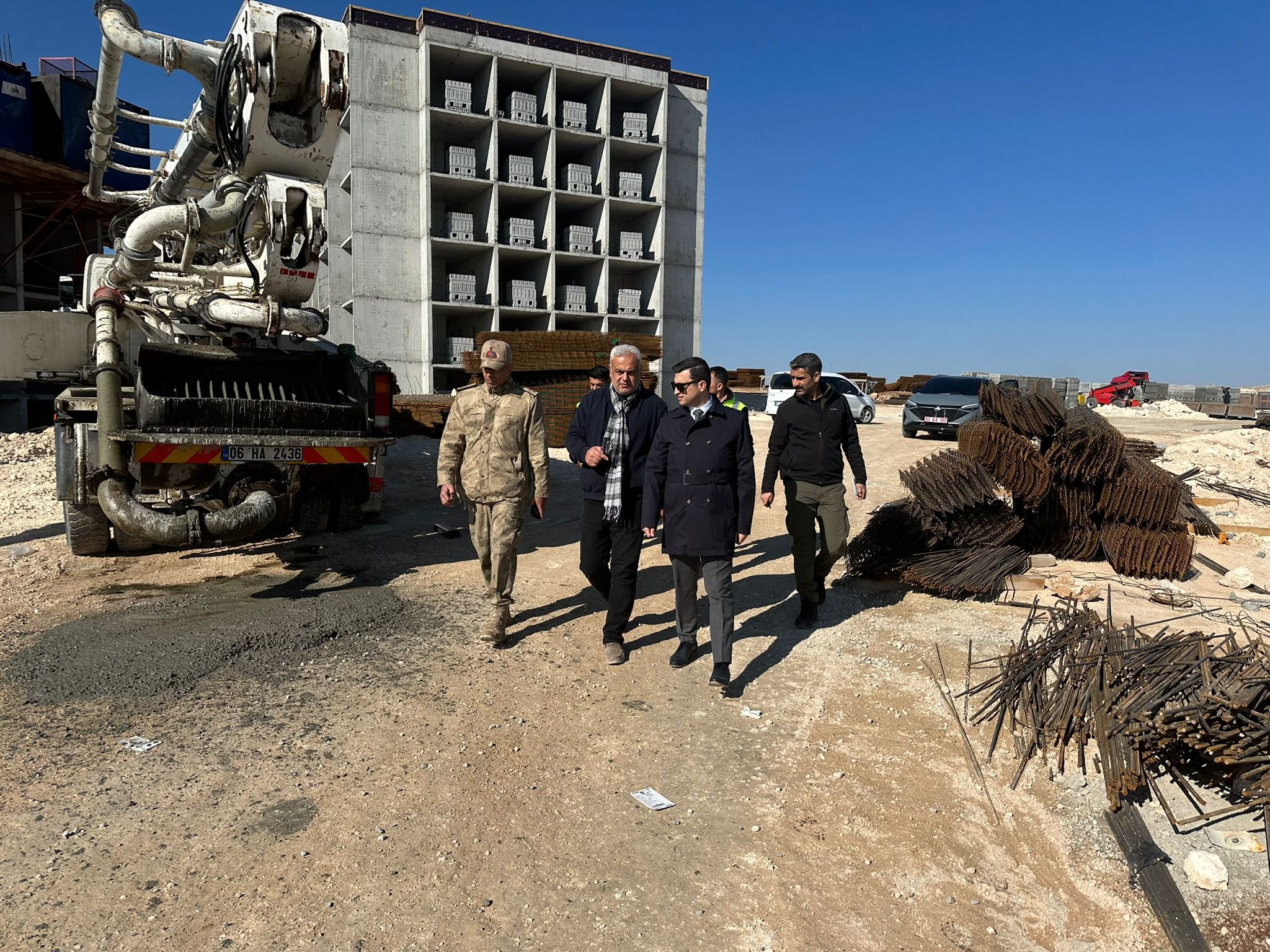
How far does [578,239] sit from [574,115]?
14.2 feet

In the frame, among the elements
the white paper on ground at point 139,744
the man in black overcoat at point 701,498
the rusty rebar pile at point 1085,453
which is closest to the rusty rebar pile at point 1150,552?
the rusty rebar pile at point 1085,453

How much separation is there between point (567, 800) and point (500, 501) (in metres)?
2.21

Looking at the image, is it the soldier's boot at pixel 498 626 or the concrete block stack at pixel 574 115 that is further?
the concrete block stack at pixel 574 115

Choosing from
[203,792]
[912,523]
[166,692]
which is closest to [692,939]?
[203,792]

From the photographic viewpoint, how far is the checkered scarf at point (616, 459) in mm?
4992

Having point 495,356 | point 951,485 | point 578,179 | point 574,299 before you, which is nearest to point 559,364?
point 951,485

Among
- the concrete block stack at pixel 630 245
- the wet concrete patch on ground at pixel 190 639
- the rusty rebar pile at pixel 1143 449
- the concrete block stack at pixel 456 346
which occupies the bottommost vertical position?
the wet concrete patch on ground at pixel 190 639

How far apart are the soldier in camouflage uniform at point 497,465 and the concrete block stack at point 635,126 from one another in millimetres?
25826

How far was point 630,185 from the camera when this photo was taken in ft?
93.1

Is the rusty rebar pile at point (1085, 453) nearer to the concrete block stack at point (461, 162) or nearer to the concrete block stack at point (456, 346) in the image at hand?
the concrete block stack at point (456, 346)

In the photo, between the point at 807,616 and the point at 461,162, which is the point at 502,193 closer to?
the point at 461,162

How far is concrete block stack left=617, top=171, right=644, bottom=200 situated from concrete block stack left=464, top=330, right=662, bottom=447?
1416 cm

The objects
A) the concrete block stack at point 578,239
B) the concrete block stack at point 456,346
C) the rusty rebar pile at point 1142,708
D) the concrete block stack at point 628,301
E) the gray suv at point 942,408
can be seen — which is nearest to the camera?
the rusty rebar pile at point 1142,708

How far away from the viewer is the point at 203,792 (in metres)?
3.23
